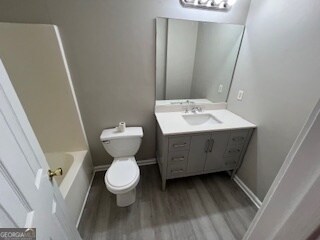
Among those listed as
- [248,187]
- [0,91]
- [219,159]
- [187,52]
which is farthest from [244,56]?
[0,91]

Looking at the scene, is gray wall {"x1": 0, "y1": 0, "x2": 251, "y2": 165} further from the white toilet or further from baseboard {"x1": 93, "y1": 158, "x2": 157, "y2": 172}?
baseboard {"x1": 93, "y1": 158, "x2": 157, "y2": 172}

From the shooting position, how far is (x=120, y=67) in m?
1.59

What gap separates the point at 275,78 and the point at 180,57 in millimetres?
955

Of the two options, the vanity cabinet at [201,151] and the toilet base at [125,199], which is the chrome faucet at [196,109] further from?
the toilet base at [125,199]

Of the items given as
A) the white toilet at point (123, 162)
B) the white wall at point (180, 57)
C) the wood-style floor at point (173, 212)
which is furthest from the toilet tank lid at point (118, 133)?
the wood-style floor at point (173, 212)

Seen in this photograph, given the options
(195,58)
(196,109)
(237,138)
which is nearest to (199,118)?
(196,109)

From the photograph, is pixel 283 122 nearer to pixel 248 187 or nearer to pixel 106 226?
pixel 248 187

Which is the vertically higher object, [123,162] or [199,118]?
[199,118]

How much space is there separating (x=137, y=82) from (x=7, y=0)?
121 centimetres

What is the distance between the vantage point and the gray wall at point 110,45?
1.29 metres

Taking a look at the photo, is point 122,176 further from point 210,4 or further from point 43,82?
point 210,4

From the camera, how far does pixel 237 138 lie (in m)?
1.64

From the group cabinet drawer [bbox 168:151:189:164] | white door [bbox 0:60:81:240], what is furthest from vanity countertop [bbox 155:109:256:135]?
white door [bbox 0:60:81:240]

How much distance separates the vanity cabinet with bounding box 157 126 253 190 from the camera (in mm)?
1518
